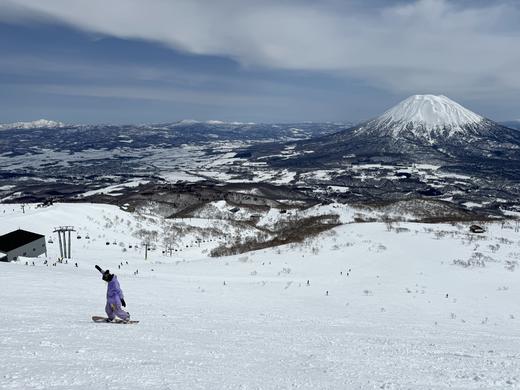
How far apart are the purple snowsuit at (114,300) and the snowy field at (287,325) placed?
779 mm

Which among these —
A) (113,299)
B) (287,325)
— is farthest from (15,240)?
(287,325)

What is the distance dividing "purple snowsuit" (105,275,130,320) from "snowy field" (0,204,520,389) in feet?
2.56

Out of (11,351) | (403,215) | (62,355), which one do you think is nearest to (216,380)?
(62,355)

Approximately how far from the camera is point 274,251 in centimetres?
4228

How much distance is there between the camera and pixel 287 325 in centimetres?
1542

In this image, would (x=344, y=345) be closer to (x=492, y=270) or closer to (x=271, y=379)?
(x=271, y=379)

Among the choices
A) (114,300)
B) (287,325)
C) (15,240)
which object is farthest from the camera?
(15,240)

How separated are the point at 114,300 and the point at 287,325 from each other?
20.1ft

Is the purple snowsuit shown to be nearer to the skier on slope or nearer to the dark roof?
the skier on slope

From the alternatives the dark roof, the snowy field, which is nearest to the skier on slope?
the snowy field

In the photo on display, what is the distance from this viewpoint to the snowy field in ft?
27.2

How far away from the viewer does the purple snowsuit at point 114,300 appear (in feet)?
41.8

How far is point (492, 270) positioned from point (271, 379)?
29.2 metres

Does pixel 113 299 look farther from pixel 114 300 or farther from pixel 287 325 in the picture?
pixel 287 325
